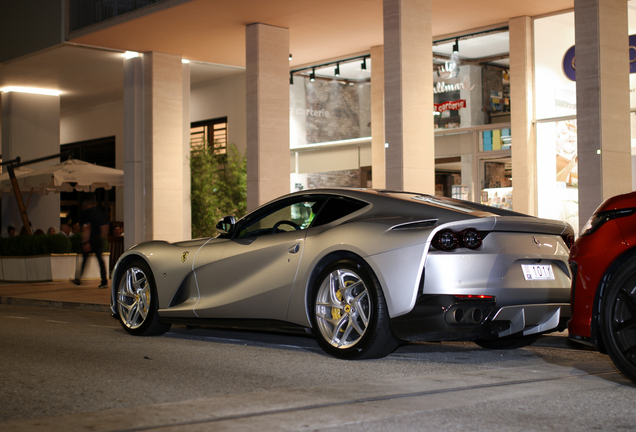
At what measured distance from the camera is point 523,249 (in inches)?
206

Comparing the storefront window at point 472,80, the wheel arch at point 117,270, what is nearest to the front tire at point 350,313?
the wheel arch at point 117,270

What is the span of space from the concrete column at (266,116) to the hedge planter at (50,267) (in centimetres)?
390

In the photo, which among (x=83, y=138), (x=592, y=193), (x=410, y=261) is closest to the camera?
(x=410, y=261)

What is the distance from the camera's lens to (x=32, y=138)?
25.2 metres

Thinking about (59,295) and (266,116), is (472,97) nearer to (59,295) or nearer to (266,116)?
(266,116)

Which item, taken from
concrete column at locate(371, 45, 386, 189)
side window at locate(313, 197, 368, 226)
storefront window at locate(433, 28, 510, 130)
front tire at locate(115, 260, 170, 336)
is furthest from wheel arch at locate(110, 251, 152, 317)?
concrete column at locate(371, 45, 386, 189)

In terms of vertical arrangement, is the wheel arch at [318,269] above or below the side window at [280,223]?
below

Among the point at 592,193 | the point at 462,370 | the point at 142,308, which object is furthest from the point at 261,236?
the point at 592,193

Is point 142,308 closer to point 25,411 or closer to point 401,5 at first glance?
point 25,411

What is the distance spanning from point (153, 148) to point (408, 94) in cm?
834

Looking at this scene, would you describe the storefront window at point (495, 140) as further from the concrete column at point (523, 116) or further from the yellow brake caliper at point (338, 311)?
the yellow brake caliper at point (338, 311)

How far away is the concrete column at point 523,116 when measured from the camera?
1562cm

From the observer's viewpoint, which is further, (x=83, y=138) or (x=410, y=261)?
(x=83, y=138)

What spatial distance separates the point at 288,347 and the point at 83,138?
24096mm
